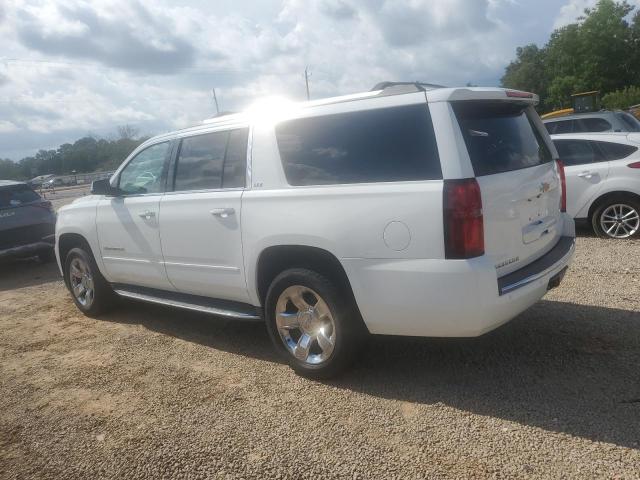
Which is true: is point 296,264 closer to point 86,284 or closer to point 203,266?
point 203,266

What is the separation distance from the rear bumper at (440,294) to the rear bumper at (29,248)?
24.0ft

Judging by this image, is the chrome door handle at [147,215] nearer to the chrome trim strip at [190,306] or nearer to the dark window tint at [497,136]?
the chrome trim strip at [190,306]

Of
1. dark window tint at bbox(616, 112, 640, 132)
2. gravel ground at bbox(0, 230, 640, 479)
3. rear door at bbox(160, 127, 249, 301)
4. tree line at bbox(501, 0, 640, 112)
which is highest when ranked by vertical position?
tree line at bbox(501, 0, 640, 112)

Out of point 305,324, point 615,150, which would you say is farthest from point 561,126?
point 305,324

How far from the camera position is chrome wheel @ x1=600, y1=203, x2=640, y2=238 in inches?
275

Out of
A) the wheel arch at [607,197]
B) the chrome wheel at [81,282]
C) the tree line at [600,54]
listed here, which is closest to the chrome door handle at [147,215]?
the chrome wheel at [81,282]

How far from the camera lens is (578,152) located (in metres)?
7.41

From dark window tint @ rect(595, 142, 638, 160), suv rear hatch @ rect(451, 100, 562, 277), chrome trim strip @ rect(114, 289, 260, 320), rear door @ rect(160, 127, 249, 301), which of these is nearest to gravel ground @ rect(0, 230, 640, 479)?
chrome trim strip @ rect(114, 289, 260, 320)

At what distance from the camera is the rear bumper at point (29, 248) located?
27.9 ft

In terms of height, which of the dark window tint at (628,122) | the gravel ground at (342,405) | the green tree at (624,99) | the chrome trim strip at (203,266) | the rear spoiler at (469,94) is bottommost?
the gravel ground at (342,405)

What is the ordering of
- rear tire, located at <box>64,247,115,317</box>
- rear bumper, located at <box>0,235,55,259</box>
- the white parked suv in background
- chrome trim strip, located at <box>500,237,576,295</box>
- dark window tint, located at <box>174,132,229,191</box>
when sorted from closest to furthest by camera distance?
1. chrome trim strip, located at <box>500,237,576,295</box>
2. dark window tint, located at <box>174,132,229,191</box>
3. rear tire, located at <box>64,247,115,317</box>
4. the white parked suv in background
5. rear bumper, located at <box>0,235,55,259</box>

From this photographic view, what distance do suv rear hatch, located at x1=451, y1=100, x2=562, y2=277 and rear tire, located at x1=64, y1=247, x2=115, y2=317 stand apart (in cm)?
416

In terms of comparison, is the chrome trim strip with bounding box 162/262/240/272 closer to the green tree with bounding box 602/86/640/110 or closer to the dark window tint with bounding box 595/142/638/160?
the dark window tint with bounding box 595/142/638/160

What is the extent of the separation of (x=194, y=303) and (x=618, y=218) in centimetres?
578
